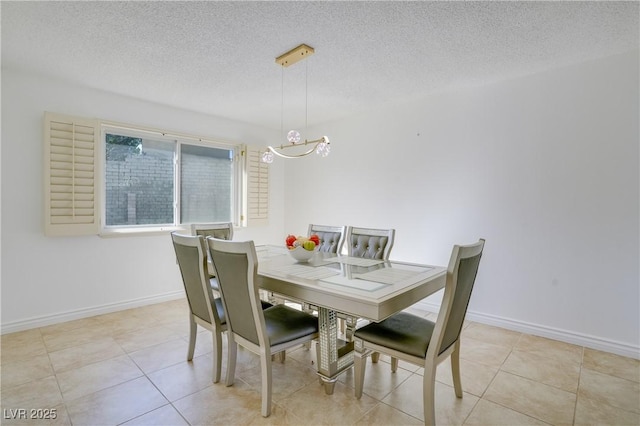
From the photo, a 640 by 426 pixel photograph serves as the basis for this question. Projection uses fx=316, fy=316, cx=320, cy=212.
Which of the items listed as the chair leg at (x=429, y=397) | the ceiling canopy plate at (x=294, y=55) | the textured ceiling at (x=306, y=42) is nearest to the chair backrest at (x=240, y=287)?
the chair leg at (x=429, y=397)

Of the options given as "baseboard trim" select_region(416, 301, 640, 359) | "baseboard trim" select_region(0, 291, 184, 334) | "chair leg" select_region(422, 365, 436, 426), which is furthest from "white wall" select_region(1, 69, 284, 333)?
"baseboard trim" select_region(416, 301, 640, 359)

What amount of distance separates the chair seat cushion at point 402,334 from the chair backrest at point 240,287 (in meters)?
0.61

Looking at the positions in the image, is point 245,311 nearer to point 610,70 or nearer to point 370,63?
point 370,63

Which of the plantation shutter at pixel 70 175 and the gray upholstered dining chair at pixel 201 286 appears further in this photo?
the plantation shutter at pixel 70 175

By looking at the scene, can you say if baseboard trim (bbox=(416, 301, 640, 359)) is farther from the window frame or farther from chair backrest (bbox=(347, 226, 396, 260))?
the window frame

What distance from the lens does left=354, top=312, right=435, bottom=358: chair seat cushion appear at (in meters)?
1.69

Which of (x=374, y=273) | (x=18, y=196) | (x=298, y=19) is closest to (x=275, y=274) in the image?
(x=374, y=273)

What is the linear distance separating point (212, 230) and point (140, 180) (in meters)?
1.32

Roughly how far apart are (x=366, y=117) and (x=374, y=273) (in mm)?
2636

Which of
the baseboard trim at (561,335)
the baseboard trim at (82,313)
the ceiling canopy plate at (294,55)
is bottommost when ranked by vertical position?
the baseboard trim at (561,335)

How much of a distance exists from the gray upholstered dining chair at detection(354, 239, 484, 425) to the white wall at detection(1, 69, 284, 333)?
2919mm

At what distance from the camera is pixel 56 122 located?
3010 mm

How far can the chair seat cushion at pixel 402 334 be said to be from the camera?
5.54ft

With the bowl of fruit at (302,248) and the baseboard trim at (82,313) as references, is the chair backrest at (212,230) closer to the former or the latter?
the bowl of fruit at (302,248)
